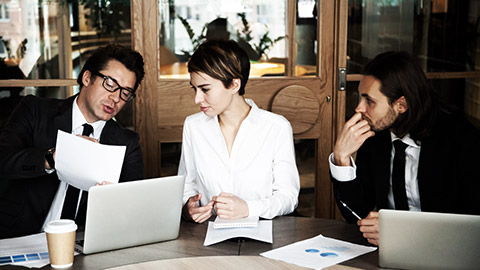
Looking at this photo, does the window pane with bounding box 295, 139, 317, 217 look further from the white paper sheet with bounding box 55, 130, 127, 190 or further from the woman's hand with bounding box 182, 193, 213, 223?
the white paper sheet with bounding box 55, 130, 127, 190

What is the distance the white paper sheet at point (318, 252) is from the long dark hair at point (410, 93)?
0.63 m

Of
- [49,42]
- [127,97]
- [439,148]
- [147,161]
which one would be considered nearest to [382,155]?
[439,148]

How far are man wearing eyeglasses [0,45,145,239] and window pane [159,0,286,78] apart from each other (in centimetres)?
91

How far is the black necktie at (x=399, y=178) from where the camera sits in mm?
2348

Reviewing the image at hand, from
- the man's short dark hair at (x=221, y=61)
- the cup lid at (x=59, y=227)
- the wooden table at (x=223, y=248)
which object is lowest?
the wooden table at (x=223, y=248)

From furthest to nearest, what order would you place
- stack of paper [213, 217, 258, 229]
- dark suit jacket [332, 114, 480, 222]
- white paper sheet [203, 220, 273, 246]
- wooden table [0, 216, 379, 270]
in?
dark suit jacket [332, 114, 480, 222], stack of paper [213, 217, 258, 229], white paper sheet [203, 220, 273, 246], wooden table [0, 216, 379, 270]

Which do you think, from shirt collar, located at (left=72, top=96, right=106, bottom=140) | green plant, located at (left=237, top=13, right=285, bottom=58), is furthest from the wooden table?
green plant, located at (left=237, top=13, right=285, bottom=58)

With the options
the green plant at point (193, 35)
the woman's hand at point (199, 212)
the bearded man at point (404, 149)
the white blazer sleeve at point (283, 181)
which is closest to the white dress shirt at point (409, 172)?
the bearded man at point (404, 149)

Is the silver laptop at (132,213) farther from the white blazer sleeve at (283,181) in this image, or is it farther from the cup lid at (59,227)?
the white blazer sleeve at (283,181)

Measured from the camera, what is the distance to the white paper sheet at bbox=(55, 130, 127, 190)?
1.99m

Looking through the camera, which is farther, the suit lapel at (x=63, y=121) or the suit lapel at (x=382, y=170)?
the suit lapel at (x=63, y=121)

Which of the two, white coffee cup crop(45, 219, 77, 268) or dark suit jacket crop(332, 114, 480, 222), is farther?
dark suit jacket crop(332, 114, 480, 222)

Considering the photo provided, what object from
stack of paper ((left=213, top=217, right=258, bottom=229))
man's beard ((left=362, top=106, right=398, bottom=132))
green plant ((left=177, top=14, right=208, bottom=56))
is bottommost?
stack of paper ((left=213, top=217, right=258, bottom=229))

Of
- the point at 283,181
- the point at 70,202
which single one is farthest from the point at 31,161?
the point at 283,181
